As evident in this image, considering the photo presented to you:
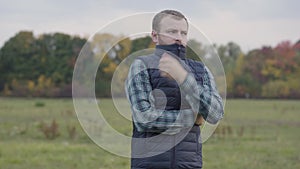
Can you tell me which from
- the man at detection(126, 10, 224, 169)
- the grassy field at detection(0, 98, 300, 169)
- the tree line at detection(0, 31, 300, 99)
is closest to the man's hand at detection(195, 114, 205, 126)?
the man at detection(126, 10, 224, 169)

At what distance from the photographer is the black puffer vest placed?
284cm

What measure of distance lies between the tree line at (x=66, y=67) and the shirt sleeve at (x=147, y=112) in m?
50.8

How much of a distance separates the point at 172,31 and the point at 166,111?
1.22 ft

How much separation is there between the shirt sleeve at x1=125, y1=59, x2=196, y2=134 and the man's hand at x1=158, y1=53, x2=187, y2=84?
0.10 m

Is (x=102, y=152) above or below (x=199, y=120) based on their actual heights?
below

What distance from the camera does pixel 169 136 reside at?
2871 mm

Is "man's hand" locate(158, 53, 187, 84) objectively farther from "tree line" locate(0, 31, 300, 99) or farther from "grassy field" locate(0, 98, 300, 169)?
"tree line" locate(0, 31, 300, 99)

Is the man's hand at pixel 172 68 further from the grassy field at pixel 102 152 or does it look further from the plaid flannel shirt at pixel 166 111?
the grassy field at pixel 102 152

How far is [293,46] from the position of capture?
63.4 meters

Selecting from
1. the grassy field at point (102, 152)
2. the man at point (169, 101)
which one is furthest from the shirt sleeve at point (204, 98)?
the grassy field at point (102, 152)

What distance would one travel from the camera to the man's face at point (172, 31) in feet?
9.45

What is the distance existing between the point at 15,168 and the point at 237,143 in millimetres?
5845

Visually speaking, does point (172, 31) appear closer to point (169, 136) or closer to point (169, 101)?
point (169, 101)

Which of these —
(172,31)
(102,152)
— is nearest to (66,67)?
(102,152)
